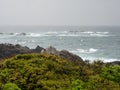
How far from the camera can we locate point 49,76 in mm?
12258

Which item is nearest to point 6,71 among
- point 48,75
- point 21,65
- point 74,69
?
point 21,65

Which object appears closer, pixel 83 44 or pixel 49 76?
pixel 49 76

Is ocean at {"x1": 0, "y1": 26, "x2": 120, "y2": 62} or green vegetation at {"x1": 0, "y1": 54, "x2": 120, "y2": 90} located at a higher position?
green vegetation at {"x1": 0, "y1": 54, "x2": 120, "y2": 90}

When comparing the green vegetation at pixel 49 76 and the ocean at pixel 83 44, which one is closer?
the green vegetation at pixel 49 76

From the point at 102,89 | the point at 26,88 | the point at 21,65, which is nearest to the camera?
the point at 102,89

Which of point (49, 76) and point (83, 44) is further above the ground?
point (49, 76)

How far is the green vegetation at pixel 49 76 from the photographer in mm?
11688

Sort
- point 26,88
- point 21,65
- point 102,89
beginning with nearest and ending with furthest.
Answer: point 102,89 < point 26,88 < point 21,65

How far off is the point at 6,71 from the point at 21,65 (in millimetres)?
646

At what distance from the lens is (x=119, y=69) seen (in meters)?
13.2

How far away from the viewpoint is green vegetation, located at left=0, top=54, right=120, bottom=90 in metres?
11.7

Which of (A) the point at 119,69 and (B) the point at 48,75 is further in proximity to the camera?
(A) the point at 119,69

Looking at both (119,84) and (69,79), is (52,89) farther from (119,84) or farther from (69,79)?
(119,84)

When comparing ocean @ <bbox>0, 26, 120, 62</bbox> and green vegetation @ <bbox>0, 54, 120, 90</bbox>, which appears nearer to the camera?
green vegetation @ <bbox>0, 54, 120, 90</bbox>
